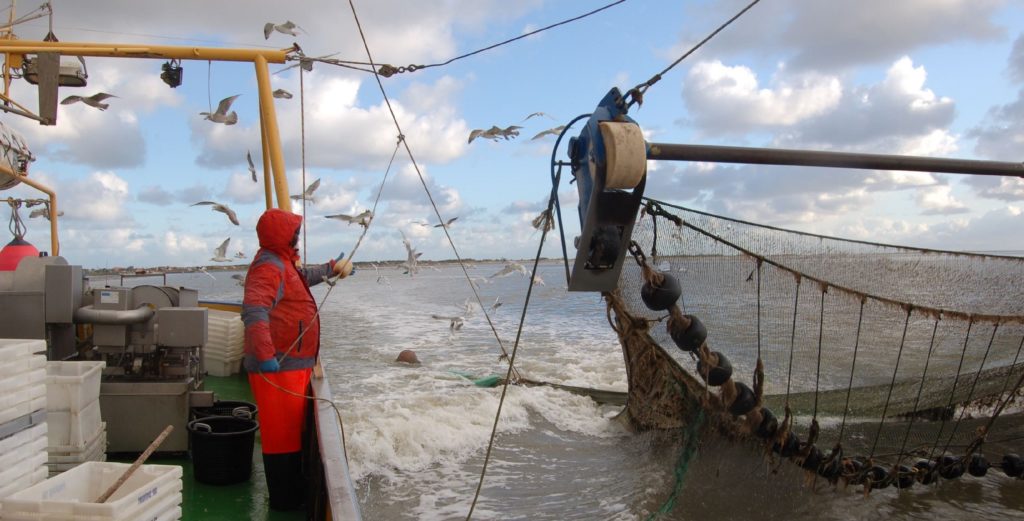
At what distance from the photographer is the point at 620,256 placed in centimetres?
321

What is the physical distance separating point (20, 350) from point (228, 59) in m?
4.27

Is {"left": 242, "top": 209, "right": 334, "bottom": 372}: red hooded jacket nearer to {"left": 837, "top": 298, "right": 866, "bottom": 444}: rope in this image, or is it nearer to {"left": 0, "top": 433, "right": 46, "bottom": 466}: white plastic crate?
{"left": 0, "top": 433, "right": 46, "bottom": 466}: white plastic crate

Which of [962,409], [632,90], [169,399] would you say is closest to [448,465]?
[169,399]

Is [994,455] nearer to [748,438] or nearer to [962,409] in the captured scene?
[962,409]

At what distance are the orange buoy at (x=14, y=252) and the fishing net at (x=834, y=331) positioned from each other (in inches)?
330

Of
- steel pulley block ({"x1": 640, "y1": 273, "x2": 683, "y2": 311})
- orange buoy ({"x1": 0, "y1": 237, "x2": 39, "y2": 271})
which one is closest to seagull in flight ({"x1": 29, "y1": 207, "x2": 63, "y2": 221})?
orange buoy ({"x1": 0, "y1": 237, "x2": 39, "y2": 271})

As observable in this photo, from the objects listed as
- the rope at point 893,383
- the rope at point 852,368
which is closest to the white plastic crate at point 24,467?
the rope at point 852,368

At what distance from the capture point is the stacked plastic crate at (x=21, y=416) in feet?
8.68

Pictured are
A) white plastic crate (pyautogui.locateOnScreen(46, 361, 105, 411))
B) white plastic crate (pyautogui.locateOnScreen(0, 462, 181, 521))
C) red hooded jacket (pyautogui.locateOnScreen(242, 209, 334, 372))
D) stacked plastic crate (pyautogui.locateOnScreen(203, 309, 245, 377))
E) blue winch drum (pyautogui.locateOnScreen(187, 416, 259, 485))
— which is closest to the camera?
white plastic crate (pyautogui.locateOnScreen(0, 462, 181, 521))

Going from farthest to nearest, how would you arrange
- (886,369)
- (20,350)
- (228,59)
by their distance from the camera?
(228,59) < (886,369) < (20,350)

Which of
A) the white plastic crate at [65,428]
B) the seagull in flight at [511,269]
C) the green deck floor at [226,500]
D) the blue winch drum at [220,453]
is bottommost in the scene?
the green deck floor at [226,500]

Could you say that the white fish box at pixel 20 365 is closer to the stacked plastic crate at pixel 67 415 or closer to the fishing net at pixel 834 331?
the stacked plastic crate at pixel 67 415

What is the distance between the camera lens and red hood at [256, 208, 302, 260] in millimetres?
4055

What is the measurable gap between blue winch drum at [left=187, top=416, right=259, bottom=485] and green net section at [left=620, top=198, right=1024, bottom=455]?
10.4ft
